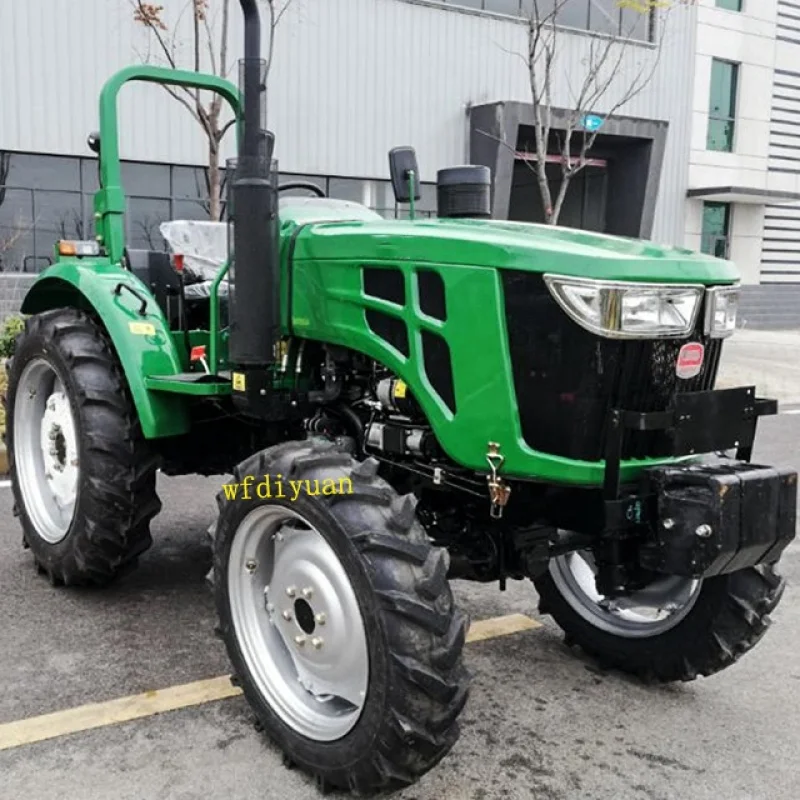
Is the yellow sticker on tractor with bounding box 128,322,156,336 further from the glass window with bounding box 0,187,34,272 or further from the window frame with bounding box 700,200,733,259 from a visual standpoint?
the window frame with bounding box 700,200,733,259

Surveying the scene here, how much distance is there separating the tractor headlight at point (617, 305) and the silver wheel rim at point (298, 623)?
3.22ft

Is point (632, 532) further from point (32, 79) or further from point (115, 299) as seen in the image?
point (32, 79)

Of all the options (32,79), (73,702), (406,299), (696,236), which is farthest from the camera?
(696,236)

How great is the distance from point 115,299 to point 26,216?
11.7 m

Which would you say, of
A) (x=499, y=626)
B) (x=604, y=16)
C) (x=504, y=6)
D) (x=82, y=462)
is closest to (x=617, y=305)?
(x=499, y=626)

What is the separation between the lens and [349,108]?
667 inches

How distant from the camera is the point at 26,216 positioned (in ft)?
47.9

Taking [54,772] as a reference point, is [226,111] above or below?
above

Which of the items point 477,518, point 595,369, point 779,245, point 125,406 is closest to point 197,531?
point 125,406

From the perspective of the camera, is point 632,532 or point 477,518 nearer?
point 632,532

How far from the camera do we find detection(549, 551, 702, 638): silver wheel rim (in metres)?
3.52

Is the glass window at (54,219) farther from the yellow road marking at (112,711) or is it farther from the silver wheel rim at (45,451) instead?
the yellow road marking at (112,711)

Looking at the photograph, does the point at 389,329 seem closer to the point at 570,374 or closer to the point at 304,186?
the point at 570,374

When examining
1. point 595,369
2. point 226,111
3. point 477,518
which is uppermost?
point 226,111
